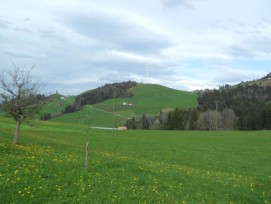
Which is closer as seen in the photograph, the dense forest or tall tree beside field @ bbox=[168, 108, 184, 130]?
tall tree beside field @ bbox=[168, 108, 184, 130]

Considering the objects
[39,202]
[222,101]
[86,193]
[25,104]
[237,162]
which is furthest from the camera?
[222,101]

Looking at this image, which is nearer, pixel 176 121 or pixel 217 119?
pixel 176 121

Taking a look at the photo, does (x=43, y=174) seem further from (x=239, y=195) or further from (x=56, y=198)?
(x=239, y=195)

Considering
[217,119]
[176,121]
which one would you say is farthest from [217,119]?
[176,121]

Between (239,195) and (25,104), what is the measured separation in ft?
69.4

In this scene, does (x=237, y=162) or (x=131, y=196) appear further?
(x=237, y=162)

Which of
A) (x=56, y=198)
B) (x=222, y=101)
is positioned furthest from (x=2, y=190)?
(x=222, y=101)

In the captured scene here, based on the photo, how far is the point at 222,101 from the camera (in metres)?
197

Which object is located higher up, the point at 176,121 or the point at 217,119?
the point at 217,119

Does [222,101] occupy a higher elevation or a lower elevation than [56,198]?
higher

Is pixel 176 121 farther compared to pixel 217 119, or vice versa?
pixel 217 119

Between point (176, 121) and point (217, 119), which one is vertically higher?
point (217, 119)

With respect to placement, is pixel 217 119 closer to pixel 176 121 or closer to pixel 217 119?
pixel 217 119

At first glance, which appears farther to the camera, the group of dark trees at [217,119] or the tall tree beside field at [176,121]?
the group of dark trees at [217,119]
